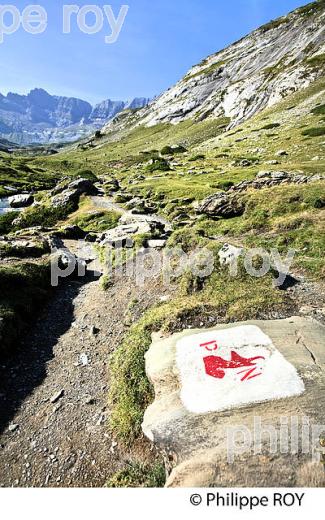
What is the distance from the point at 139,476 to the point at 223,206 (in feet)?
88.4

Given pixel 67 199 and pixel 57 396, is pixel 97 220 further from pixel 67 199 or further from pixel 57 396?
pixel 57 396

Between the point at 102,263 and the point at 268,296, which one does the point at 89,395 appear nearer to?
the point at 268,296

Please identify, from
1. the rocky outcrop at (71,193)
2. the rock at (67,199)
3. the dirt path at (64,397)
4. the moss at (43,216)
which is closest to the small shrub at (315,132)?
the rocky outcrop at (71,193)

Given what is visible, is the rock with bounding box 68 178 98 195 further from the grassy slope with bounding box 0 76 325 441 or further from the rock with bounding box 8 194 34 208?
the rock with bounding box 8 194 34 208

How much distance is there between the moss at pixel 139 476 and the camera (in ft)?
Answer: 33.9

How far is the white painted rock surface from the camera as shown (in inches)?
422

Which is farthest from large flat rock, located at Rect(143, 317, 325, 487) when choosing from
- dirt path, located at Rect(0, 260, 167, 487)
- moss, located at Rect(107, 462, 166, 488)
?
dirt path, located at Rect(0, 260, 167, 487)

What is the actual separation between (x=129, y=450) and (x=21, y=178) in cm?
10134

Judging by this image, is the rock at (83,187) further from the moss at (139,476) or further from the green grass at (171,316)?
the moss at (139,476)

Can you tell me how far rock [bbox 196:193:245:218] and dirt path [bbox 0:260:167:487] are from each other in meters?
14.6

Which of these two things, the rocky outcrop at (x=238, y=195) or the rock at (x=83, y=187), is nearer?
the rocky outcrop at (x=238, y=195)

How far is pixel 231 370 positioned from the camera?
1195cm

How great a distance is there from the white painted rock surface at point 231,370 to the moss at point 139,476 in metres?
2.13

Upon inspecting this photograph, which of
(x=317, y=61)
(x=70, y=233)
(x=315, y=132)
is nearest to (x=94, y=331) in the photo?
(x=70, y=233)
